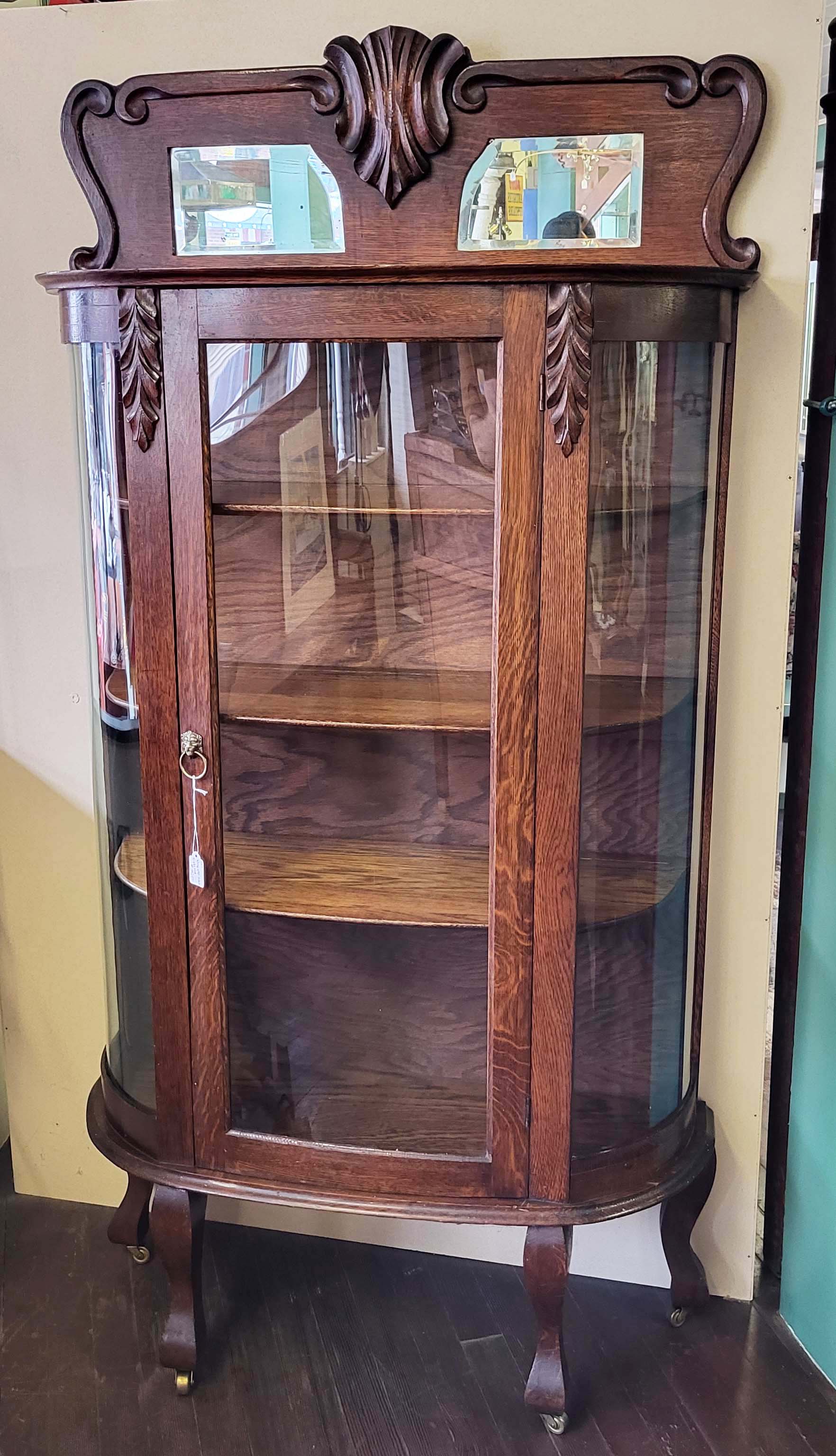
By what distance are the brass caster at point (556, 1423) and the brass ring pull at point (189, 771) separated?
100cm

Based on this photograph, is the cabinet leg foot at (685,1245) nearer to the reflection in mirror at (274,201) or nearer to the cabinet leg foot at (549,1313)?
the cabinet leg foot at (549,1313)

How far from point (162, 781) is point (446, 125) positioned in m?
0.93

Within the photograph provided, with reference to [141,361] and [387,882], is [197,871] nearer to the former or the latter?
[387,882]

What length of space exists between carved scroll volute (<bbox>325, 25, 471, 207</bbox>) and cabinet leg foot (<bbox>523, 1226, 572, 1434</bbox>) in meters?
1.40

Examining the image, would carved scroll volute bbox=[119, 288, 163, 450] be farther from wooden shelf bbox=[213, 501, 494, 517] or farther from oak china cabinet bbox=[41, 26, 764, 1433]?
wooden shelf bbox=[213, 501, 494, 517]

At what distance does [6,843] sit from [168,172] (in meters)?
1.11

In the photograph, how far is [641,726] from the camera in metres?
1.64

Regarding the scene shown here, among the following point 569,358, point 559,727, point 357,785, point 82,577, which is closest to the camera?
point 569,358

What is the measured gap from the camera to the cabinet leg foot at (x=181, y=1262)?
5.74 ft

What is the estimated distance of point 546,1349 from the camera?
5.57ft

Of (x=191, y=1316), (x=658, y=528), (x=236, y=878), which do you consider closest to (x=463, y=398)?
(x=658, y=528)

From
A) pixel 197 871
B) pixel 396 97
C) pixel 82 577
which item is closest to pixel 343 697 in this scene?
pixel 197 871

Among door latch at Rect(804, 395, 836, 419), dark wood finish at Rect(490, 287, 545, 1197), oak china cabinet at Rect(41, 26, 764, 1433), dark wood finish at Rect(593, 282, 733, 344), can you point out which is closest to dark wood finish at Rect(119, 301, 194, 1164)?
oak china cabinet at Rect(41, 26, 764, 1433)

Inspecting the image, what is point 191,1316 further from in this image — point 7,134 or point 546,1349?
point 7,134
